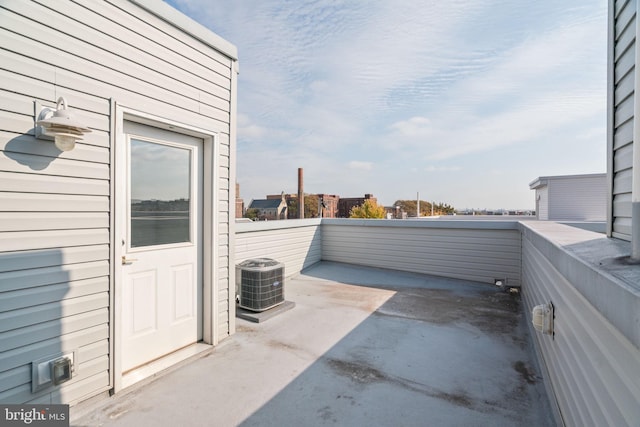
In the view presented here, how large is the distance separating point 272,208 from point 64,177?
125 ft

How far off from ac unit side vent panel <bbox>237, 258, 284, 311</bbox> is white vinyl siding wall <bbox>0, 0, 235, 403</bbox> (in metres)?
1.81

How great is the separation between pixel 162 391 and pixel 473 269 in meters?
5.35

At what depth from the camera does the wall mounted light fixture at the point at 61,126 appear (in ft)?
5.99

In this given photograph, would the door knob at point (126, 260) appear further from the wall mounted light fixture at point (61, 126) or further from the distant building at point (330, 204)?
the distant building at point (330, 204)

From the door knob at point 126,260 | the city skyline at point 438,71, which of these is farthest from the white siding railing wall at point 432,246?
the door knob at point 126,260

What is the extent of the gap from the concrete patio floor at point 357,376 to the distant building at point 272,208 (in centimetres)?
3517

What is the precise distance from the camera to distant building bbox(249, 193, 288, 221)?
3903 centimetres

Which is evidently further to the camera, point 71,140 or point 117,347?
point 117,347

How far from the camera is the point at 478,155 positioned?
1353cm

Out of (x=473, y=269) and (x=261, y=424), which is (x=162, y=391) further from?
(x=473, y=269)

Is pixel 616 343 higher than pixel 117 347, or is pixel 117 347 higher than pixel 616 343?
pixel 616 343

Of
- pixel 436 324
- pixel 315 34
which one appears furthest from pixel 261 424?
pixel 315 34

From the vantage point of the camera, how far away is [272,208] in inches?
1567

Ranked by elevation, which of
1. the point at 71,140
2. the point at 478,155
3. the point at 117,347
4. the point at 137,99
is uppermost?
the point at 478,155
